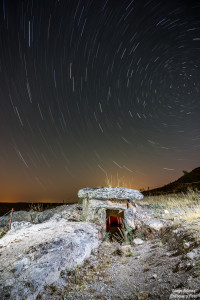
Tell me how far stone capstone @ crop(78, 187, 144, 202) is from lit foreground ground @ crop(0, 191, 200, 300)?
7.74 feet

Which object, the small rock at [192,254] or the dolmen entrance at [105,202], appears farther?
the dolmen entrance at [105,202]

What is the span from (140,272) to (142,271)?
6 cm

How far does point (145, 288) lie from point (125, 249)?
2.64 metres

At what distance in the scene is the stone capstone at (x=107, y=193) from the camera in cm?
894

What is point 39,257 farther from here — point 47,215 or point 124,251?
point 47,215

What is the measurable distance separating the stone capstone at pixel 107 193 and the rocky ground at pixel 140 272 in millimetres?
2534

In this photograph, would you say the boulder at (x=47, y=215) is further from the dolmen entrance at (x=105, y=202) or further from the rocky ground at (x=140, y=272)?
the rocky ground at (x=140, y=272)

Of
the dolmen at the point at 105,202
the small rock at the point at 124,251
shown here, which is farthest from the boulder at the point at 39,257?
the dolmen at the point at 105,202

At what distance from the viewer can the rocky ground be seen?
11.5ft

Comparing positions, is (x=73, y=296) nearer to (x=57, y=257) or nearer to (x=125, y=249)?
(x=57, y=257)

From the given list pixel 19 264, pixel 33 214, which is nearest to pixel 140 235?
pixel 19 264

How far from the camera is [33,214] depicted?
1326cm

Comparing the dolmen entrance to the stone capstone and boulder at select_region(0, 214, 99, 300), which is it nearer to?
the stone capstone

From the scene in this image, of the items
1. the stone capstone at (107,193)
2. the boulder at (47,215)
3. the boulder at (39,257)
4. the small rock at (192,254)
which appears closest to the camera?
the boulder at (39,257)
